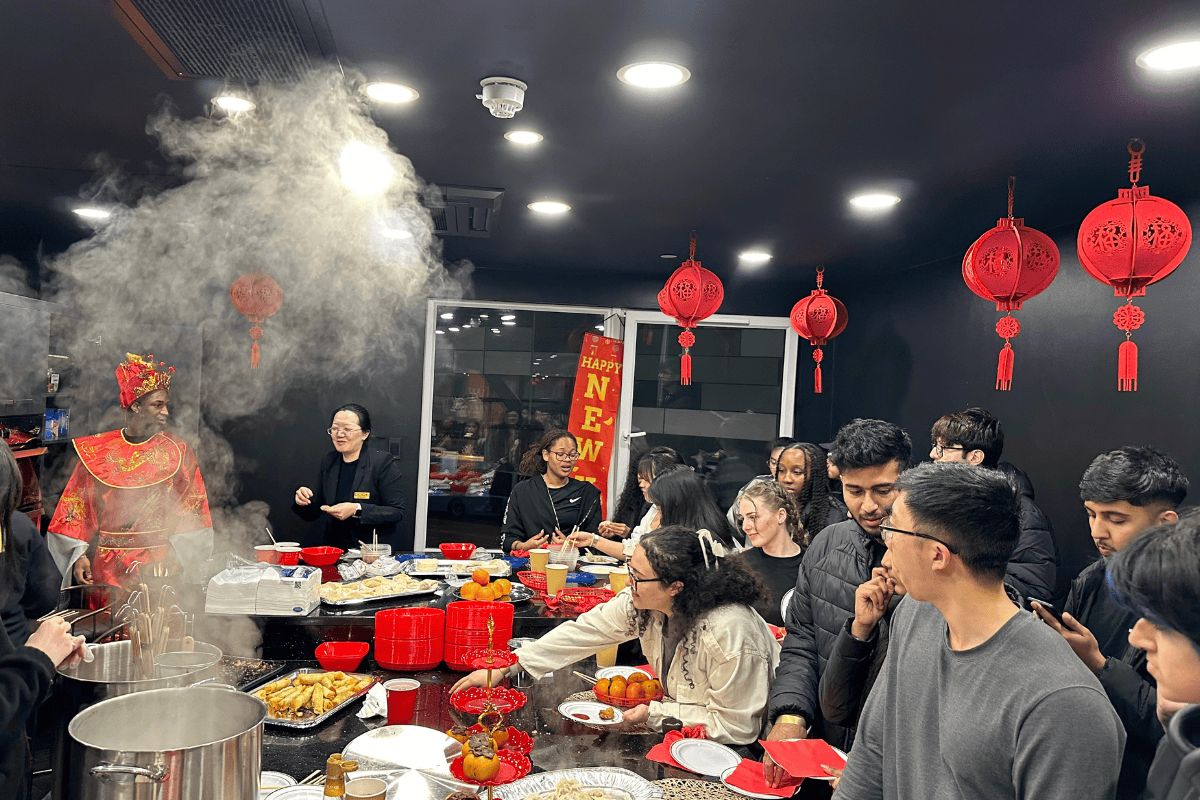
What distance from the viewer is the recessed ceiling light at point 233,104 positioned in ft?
10.4

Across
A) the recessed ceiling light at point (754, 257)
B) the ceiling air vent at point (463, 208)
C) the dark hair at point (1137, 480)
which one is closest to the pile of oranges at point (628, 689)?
the dark hair at point (1137, 480)

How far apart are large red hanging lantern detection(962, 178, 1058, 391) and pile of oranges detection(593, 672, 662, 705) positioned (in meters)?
2.44

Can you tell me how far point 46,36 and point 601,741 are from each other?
3.13 meters

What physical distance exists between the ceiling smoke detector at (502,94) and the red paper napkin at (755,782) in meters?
2.41

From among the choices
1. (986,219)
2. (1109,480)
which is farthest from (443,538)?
(1109,480)

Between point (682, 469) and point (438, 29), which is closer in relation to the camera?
point (438, 29)

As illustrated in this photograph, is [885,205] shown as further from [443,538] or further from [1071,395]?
[443,538]

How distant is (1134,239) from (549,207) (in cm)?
319

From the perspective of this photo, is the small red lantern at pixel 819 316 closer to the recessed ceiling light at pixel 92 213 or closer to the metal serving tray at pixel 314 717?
the metal serving tray at pixel 314 717

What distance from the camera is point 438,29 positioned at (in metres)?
2.59

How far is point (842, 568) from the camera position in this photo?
259cm

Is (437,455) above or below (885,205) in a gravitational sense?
below

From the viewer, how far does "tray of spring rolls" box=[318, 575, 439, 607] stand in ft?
11.1

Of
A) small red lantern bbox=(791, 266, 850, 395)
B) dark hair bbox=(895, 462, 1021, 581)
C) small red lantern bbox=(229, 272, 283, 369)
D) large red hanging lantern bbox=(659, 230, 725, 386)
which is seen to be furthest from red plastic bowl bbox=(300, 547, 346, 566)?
Result: small red lantern bbox=(791, 266, 850, 395)
